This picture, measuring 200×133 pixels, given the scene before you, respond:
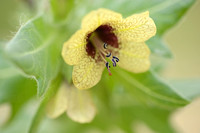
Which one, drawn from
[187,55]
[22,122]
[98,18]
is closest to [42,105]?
[98,18]

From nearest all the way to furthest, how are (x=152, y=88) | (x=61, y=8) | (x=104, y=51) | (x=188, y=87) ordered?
(x=104, y=51) → (x=152, y=88) → (x=61, y=8) → (x=188, y=87)

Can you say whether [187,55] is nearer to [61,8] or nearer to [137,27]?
[61,8]

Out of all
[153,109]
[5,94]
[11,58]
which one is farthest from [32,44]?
[153,109]

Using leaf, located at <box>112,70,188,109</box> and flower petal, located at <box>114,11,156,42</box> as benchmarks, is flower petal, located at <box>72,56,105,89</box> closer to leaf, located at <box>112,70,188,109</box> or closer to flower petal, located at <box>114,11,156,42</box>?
flower petal, located at <box>114,11,156,42</box>

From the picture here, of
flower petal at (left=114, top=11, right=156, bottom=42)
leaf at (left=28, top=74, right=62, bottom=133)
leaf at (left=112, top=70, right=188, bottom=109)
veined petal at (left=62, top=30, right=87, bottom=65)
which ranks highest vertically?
flower petal at (left=114, top=11, right=156, bottom=42)

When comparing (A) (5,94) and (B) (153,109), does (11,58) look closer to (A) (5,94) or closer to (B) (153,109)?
(A) (5,94)

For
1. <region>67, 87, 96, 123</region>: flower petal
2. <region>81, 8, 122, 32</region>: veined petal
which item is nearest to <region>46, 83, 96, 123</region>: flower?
<region>67, 87, 96, 123</region>: flower petal
